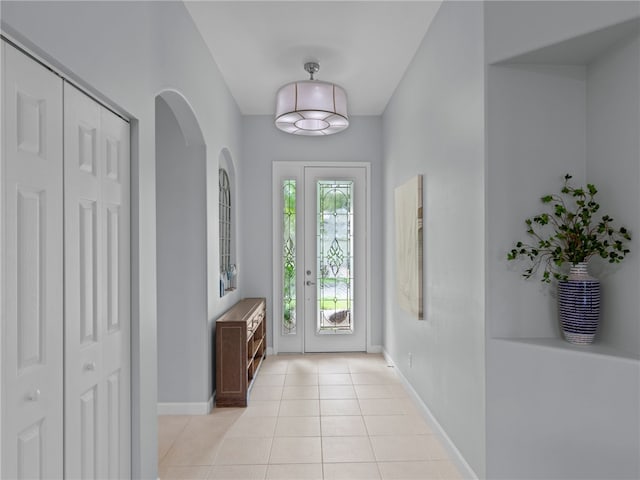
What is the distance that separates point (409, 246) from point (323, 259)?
182cm

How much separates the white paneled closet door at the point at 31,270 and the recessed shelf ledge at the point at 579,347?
1924mm

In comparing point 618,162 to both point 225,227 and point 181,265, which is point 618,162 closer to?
point 181,265

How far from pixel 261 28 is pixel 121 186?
1.81 meters

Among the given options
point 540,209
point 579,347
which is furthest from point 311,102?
point 579,347

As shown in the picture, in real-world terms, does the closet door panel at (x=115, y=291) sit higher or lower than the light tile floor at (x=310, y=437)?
higher

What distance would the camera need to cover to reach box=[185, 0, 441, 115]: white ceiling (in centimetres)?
286

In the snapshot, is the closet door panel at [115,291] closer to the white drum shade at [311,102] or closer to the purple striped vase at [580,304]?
the white drum shade at [311,102]

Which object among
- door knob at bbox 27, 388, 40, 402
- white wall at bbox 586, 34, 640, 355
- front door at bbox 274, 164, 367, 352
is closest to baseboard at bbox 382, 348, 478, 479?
white wall at bbox 586, 34, 640, 355

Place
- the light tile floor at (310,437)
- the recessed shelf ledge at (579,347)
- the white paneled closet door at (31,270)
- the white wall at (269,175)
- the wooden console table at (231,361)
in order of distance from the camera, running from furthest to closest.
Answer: the white wall at (269,175) < the wooden console table at (231,361) < the light tile floor at (310,437) < the recessed shelf ledge at (579,347) < the white paneled closet door at (31,270)

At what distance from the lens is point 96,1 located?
1661mm

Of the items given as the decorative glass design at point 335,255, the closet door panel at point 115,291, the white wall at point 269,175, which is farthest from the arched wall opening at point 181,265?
the decorative glass design at point 335,255

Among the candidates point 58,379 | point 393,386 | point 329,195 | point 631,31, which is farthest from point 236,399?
point 631,31

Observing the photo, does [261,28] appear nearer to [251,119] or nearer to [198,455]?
[251,119]

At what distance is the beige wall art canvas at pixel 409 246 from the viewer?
10.8 ft
